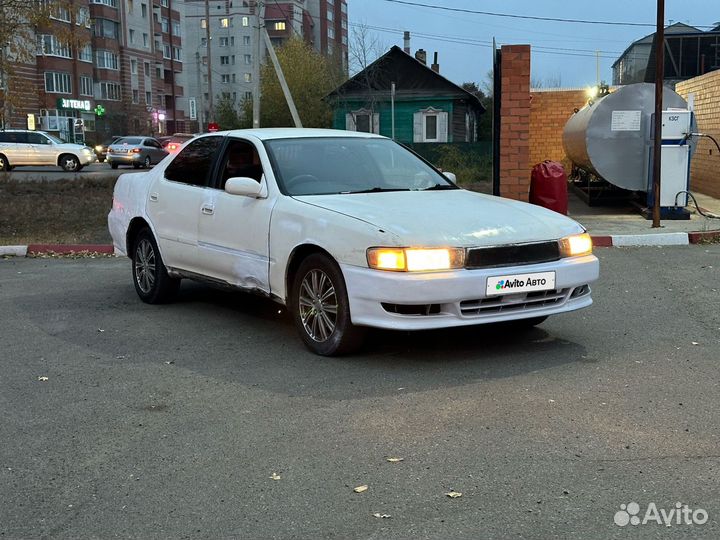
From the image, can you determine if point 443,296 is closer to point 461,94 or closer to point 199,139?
point 199,139

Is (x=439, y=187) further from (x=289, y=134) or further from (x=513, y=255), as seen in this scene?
(x=513, y=255)

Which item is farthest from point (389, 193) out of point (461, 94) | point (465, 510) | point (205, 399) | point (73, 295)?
point (461, 94)

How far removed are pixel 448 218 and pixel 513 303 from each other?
699 mm

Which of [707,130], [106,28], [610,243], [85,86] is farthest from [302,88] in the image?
[106,28]

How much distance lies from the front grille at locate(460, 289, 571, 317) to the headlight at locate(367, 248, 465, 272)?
284 millimetres

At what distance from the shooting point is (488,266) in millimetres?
5051

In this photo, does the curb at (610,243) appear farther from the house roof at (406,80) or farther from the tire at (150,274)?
the house roof at (406,80)

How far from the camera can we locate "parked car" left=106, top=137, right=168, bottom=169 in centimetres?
3609

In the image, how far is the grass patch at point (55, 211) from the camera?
12.6 metres

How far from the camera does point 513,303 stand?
5.18 metres

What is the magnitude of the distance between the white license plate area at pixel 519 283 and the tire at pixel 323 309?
2.98 feet

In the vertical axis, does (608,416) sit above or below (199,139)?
below

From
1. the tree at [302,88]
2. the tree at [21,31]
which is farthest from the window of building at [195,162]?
the tree at [302,88]

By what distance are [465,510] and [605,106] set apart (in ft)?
41.4
